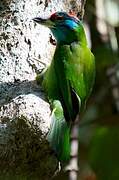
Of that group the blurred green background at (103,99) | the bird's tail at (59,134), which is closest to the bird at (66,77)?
the bird's tail at (59,134)

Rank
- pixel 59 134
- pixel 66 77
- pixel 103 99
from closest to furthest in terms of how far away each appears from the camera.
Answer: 1. pixel 59 134
2. pixel 66 77
3. pixel 103 99

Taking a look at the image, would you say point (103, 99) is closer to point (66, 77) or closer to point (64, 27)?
point (64, 27)

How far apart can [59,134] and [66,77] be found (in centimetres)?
29

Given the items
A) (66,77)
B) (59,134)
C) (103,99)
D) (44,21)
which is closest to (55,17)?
(44,21)

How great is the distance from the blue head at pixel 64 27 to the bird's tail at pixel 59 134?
355mm

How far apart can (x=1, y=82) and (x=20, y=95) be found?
129 millimetres

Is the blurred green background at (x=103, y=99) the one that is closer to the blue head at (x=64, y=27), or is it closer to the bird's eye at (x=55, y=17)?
the blue head at (x=64, y=27)

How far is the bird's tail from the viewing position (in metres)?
2.97

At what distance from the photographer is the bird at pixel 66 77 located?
306 centimetres

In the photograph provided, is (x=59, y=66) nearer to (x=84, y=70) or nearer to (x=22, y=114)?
(x=84, y=70)

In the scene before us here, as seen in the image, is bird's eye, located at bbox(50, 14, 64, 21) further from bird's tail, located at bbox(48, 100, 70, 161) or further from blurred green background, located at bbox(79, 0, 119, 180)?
blurred green background, located at bbox(79, 0, 119, 180)

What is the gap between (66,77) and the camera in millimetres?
3191

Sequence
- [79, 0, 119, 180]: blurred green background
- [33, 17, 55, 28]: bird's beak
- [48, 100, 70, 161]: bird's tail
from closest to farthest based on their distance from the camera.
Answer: [48, 100, 70, 161]: bird's tail, [33, 17, 55, 28]: bird's beak, [79, 0, 119, 180]: blurred green background

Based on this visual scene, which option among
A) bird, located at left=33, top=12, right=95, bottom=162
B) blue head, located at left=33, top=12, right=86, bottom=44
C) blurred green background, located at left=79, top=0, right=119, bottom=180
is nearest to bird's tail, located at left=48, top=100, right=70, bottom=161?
bird, located at left=33, top=12, right=95, bottom=162
